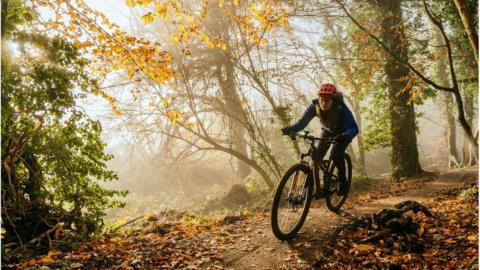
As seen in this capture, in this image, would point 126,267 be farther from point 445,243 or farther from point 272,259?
point 445,243

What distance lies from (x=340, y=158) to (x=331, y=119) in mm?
733

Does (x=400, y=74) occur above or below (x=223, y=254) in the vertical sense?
above

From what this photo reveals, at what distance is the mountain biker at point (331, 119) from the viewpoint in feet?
17.9

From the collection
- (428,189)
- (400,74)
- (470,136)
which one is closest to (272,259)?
(470,136)

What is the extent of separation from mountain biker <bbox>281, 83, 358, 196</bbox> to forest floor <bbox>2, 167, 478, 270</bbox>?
1175 mm

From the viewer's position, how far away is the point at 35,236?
5.84 meters

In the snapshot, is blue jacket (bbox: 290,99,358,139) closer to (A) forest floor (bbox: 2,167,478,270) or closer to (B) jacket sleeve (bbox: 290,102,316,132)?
(B) jacket sleeve (bbox: 290,102,316,132)

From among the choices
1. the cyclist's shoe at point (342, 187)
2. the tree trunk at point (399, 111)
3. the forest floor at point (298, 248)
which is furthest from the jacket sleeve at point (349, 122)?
the tree trunk at point (399, 111)

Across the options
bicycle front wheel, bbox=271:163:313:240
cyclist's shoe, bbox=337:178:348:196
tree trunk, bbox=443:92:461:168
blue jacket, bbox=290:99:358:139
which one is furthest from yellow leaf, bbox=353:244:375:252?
tree trunk, bbox=443:92:461:168

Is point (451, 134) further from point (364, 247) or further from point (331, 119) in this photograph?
point (364, 247)

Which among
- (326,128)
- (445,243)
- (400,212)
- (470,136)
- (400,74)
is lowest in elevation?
(445,243)

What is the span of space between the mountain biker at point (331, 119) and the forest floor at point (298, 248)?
1175 millimetres

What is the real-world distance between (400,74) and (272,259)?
30.5 ft

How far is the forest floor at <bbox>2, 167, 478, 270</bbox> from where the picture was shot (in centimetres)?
427
